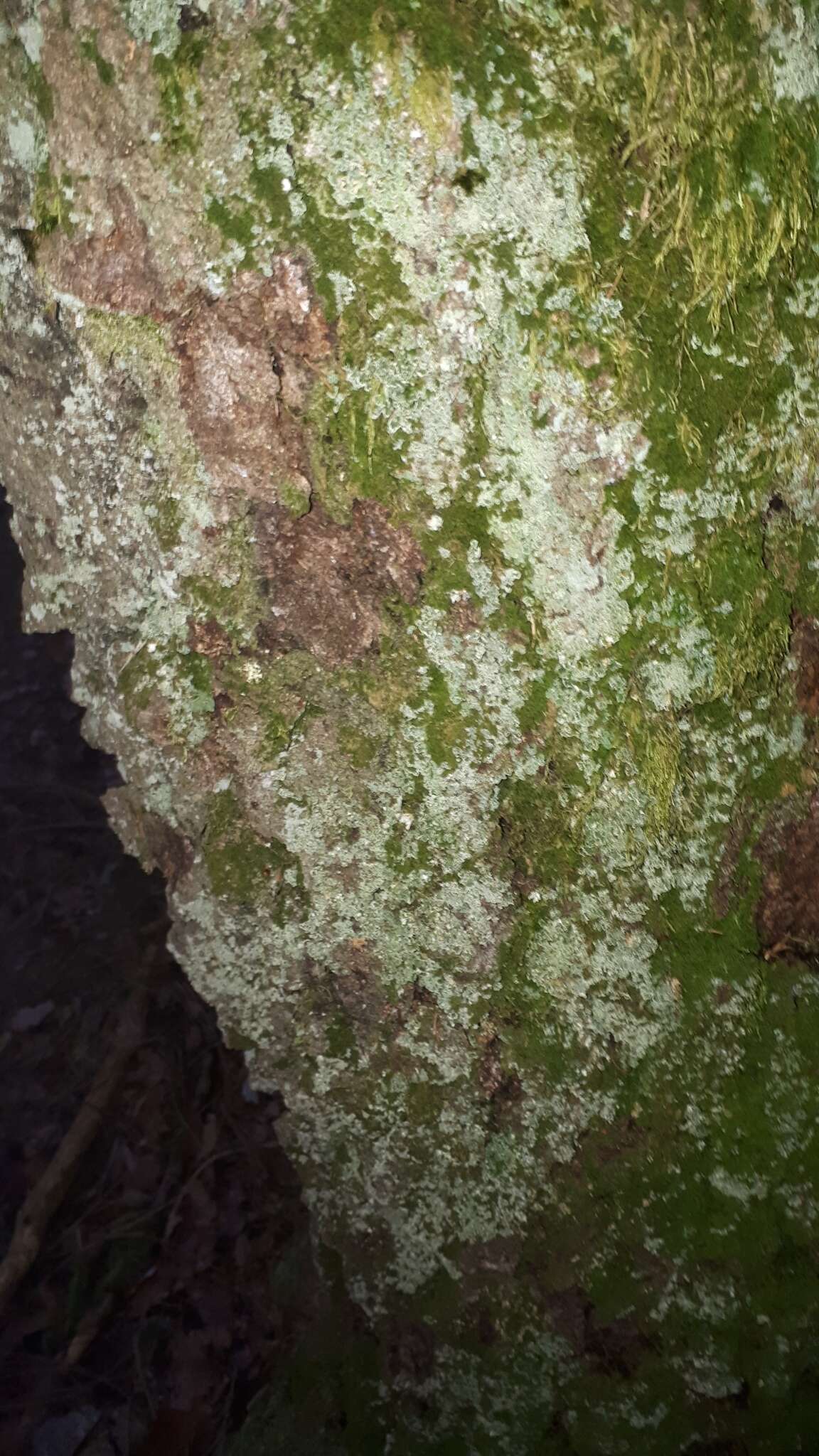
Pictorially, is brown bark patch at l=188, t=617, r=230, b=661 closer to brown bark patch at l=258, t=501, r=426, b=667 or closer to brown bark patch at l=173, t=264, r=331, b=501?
brown bark patch at l=258, t=501, r=426, b=667

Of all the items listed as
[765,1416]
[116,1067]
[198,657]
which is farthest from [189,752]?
[116,1067]

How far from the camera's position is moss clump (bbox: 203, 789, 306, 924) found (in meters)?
1.30

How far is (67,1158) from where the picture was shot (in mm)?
2979

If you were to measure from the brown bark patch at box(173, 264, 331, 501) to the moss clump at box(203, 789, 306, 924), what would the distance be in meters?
0.46

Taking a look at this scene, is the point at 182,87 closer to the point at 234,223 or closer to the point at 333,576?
the point at 234,223

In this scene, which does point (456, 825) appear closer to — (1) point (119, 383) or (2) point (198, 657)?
(2) point (198, 657)

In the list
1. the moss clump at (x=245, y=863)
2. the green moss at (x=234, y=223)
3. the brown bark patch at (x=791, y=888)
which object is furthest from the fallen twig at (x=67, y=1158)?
the green moss at (x=234, y=223)

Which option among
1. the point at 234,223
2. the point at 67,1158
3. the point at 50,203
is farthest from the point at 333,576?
the point at 67,1158

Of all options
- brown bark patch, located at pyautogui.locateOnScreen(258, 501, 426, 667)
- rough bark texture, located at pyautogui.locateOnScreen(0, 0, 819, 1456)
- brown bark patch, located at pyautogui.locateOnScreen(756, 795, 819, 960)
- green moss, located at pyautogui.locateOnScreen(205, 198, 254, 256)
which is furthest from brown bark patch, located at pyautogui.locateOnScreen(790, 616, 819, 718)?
green moss, located at pyautogui.locateOnScreen(205, 198, 254, 256)

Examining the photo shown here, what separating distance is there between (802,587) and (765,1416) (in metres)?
1.24

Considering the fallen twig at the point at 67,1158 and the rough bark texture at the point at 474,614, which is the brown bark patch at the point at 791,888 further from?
the fallen twig at the point at 67,1158

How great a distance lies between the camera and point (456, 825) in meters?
1.22

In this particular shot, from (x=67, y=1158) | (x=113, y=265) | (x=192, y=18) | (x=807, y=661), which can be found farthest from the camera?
(x=67, y=1158)

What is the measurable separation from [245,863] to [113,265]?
0.79m
